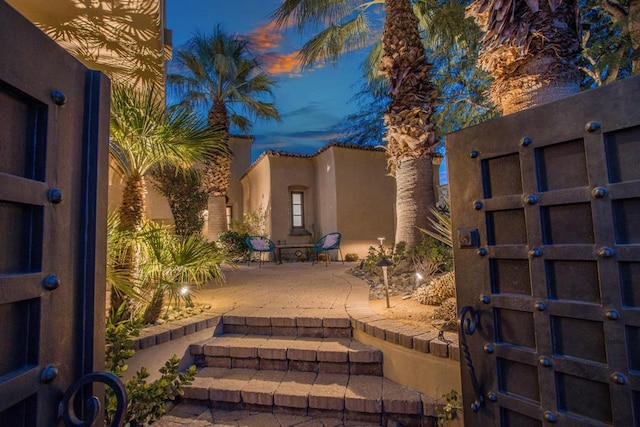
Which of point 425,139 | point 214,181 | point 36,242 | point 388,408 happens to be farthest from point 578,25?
point 214,181

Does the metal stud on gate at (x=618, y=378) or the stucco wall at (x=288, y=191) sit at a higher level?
the stucco wall at (x=288, y=191)

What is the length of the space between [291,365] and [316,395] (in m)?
0.56

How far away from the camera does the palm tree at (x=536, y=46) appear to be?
320 cm

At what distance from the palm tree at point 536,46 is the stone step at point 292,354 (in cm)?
290

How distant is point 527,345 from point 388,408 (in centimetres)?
141

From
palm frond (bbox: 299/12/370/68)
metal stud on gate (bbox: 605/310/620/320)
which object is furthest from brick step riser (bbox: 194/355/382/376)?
palm frond (bbox: 299/12/370/68)

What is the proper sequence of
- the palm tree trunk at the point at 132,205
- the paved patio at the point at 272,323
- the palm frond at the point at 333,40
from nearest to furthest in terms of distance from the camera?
the paved patio at the point at 272,323 < the palm tree trunk at the point at 132,205 < the palm frond at the point at 333,40

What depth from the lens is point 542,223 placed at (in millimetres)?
1478

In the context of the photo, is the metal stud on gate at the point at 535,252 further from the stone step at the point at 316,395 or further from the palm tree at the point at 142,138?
the palm tree at the point at 142,138

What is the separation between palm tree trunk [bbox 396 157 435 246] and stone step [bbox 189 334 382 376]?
3.18 m

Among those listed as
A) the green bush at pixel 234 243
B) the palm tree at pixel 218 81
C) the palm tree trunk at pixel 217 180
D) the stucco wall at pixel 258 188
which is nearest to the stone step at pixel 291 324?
the green bush at pixel 234 243

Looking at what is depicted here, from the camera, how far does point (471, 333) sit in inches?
65.5

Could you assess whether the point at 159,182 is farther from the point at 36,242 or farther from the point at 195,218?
the point at 36,242

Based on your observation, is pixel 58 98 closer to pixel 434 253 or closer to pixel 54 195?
pixel 54 195
